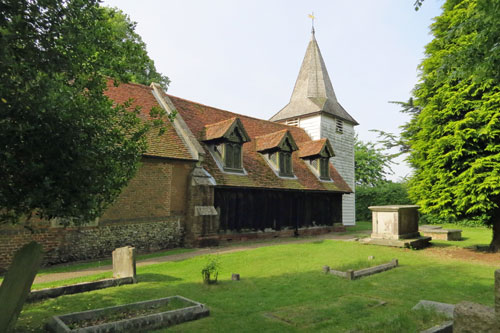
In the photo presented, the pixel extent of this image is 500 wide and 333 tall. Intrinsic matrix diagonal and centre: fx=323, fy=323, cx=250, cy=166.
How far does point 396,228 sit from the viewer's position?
15.8 m

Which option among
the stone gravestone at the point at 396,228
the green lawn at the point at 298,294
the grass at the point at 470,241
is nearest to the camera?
the green lawn at the point at 298,294

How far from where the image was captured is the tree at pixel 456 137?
1253cm

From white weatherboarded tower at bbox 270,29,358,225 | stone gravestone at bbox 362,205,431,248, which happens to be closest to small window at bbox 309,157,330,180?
white weatherboarded tower at bbox 270,29,358,225

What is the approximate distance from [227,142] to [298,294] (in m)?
11.3

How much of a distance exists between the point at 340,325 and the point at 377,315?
97 cm

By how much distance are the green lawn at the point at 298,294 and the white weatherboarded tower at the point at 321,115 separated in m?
16.7

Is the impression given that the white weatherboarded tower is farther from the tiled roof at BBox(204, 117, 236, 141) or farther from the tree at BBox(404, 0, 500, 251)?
the tree at BBox(404, 0, 500, 251)

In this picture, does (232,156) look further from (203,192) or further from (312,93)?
(312,93)

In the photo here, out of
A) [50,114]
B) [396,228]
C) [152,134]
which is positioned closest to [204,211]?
[152,134]

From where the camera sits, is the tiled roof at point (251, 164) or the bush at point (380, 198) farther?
the bush at point (380, 198)

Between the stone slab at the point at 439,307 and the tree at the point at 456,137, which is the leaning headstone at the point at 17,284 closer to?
the stone slab at the point at 439,307

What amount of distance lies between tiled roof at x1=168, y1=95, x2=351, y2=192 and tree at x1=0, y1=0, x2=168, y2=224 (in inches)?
448

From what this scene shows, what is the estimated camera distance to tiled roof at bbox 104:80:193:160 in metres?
15.3

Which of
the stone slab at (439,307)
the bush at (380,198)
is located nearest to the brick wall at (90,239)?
the stone slab at (439,307)
